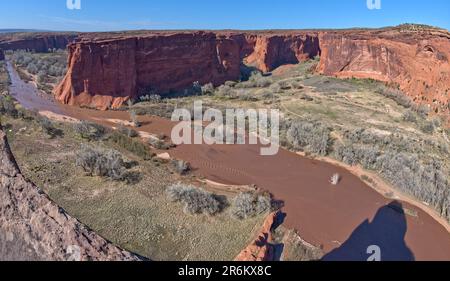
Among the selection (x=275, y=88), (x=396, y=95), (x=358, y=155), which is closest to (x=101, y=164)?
(x=358, y=155)

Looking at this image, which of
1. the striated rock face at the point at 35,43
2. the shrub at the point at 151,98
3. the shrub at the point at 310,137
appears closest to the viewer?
the shrub at the point at 310,137

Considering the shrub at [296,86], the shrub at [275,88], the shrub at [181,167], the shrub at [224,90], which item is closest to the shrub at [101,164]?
the shrub at [181,167]

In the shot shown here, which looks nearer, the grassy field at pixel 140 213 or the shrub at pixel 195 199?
the grassy field at pixel 140 213

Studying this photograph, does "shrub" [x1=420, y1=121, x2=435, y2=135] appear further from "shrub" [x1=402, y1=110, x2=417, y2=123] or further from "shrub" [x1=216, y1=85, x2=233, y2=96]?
"shrub" [x1=216, y1=85, x2=233, y2=96]

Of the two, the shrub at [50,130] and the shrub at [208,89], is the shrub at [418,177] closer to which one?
the shrub at [50,130]

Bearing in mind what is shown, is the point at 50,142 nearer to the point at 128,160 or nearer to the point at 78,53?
the point at 128,160

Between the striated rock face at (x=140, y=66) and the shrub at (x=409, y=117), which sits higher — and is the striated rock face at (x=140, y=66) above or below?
above

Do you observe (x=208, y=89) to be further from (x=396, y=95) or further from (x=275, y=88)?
(x=396, y=95)
